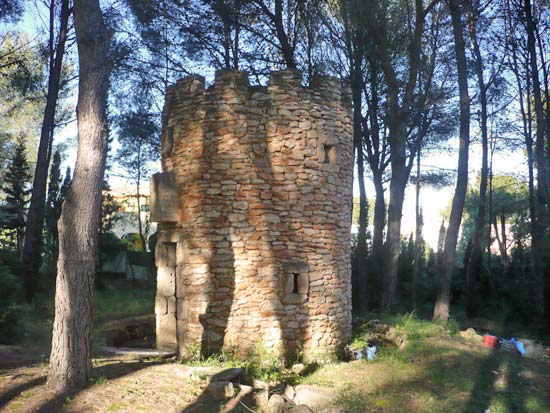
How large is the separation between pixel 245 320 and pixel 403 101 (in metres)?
8.35

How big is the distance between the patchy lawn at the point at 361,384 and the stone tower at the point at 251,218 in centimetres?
78

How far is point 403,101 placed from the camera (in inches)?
503

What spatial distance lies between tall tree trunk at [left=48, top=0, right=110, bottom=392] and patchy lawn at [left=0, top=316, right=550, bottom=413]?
422mm

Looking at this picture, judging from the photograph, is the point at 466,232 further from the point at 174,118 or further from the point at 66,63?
the point at 174,118

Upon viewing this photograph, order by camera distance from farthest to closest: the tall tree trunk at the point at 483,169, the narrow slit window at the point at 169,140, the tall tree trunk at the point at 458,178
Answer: the tall tree trunk at the point at 483,169
the tall tree trunk at the point at 458,178
the narrow slit window at the point at 169,140

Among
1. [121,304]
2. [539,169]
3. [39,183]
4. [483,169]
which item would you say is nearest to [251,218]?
[121,304]

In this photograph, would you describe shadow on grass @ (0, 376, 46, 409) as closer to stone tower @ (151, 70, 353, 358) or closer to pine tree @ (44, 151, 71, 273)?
stone tower @ (151, 70, 353, 358)

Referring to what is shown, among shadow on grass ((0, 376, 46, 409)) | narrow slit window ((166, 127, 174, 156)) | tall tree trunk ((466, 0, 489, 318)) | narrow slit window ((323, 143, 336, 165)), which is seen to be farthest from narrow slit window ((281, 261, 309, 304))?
tall tree trunk ((466, 0, 489, 318))

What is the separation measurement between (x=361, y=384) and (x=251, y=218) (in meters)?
3.07

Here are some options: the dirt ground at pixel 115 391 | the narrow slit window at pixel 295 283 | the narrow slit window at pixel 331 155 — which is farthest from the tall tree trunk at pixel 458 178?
the dirt ground at pixel 115 391

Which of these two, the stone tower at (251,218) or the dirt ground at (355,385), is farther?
the stone tower at (251,218)

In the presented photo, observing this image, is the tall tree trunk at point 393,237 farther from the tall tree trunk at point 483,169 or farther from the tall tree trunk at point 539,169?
the tall tree trunk at point 539,169

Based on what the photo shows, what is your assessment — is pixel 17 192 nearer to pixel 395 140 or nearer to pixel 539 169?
pixel 395 140

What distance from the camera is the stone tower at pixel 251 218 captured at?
7.45 metres
